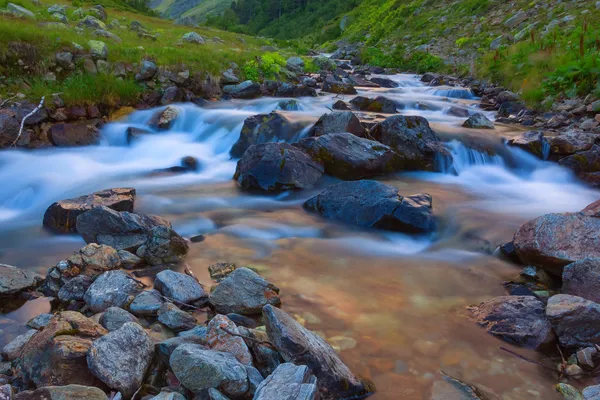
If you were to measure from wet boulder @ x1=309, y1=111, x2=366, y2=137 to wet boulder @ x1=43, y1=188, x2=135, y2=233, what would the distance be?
4.35 m

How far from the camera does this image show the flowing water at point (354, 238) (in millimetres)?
3402

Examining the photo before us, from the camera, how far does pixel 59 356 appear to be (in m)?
2.68

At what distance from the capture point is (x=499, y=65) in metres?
16.5

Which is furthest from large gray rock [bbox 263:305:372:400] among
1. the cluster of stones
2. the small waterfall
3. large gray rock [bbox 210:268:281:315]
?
the small waterfall

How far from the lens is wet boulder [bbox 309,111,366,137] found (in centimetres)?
881

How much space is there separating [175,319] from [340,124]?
623 centimetres

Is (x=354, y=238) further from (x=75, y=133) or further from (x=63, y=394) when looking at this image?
(x=75, y=133)

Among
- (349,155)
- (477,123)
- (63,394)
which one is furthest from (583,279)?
(477,123)

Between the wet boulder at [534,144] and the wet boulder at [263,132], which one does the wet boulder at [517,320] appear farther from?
the wet boulder at [263,132]

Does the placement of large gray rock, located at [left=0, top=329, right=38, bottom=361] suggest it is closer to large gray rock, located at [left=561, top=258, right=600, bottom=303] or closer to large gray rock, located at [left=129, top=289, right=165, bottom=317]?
large gray rock, located at [left=129, top=289, right=165, bottom=317]

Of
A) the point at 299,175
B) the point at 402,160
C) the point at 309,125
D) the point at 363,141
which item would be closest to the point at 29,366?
the point at 299,175

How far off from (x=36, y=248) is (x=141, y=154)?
4.79m

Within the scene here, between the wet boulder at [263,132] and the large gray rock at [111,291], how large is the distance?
19.8 ft

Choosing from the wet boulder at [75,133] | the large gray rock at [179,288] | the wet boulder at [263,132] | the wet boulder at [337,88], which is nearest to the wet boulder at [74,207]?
the large gray rock at [179,288]
